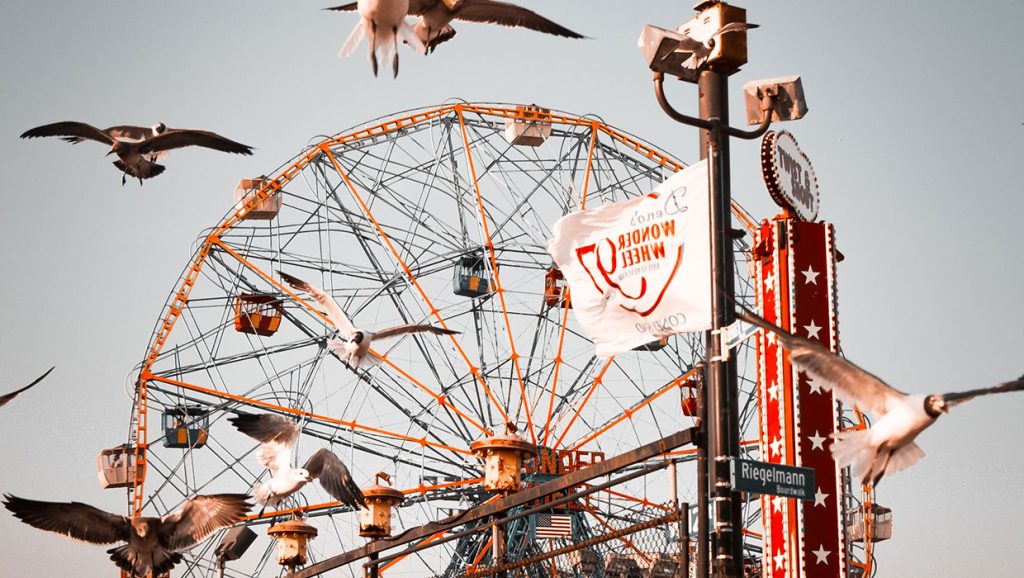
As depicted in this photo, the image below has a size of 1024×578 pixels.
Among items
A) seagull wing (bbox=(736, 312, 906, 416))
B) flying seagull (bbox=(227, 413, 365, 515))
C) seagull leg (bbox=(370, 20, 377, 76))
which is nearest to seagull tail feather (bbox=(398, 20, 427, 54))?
seagull leg (bbox=(370, 20, 377, 76))

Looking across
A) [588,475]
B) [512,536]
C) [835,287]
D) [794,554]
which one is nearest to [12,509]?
[588,475]

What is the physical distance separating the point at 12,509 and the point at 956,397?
1070 cm

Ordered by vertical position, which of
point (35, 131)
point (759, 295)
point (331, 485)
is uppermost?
point (35, 131)

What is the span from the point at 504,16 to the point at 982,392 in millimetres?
8407

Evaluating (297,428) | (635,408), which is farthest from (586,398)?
(297,428)

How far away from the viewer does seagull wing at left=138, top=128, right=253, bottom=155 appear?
17344mm

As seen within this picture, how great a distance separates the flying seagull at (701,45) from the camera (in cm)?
1042

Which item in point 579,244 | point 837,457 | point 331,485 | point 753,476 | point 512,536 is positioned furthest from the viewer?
point 512,536

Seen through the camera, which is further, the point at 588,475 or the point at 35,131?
the point at 35,131

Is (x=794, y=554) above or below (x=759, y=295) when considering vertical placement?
below

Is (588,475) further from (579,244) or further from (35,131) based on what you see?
(35,131)

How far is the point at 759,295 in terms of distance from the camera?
16.5 m

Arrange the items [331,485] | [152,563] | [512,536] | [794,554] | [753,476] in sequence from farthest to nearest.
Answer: [512,536], [331,485], [152,563], [794,554], [753,476]

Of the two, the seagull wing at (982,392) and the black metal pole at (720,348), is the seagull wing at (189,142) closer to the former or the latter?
the black metal pole at (720,348)
